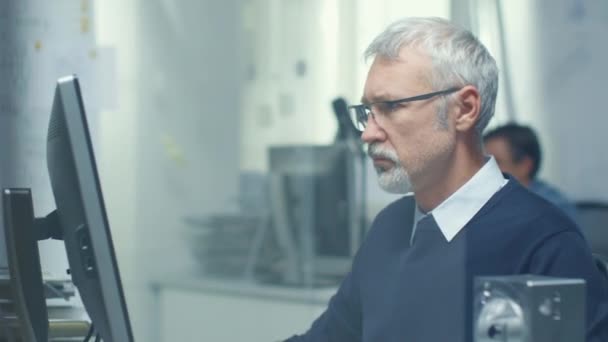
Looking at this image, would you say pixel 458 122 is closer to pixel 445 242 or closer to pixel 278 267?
pixel 445 242

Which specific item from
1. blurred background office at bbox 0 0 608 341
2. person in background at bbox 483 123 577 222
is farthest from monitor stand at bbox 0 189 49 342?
person in background at bbox 483 123 577 222

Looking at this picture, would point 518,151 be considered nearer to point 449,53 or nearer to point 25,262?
point 449,53

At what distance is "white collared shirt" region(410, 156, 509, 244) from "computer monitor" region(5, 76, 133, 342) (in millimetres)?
610

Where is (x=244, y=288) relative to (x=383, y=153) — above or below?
below

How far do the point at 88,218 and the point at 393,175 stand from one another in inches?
23.8

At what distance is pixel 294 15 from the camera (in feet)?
13.8

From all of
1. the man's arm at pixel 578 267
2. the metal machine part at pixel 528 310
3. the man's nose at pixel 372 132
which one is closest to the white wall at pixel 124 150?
the man's nose at pixel 372 132

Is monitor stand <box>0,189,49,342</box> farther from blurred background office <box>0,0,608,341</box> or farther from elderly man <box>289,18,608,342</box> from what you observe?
blurred background office <box>0,0,608,341</box>

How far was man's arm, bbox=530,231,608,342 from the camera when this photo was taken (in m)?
1.47

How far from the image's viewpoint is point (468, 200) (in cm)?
172

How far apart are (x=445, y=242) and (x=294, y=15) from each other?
259 cm

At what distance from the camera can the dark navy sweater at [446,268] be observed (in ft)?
5.10

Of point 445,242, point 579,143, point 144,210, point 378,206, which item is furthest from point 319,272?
point 445,242

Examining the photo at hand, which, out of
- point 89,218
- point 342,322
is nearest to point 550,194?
point 342,322
